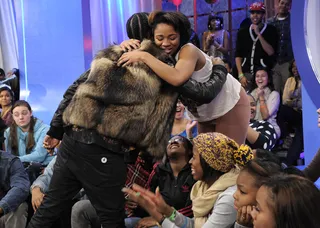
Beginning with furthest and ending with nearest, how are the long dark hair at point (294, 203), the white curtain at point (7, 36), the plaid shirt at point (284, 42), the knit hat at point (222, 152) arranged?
1. the white curtain at point (7, 36)
2. the plaid shirt at point (284, 42)
3. the knit hat at point (222, 152)
4. the long dark hair at point (294, 203)

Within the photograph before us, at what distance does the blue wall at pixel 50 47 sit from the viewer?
4621mm

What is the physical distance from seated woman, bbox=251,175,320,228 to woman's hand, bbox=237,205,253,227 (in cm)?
41

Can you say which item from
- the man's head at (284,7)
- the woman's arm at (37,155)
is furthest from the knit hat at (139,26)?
the man's head at (284,7)

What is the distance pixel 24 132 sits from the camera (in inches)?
178

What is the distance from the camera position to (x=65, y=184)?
261 centimetres

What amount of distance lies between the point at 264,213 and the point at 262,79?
3388 millimetres

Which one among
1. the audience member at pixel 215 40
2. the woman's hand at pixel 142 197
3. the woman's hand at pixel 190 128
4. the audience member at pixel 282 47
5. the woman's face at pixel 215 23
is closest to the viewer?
the woman's hand at pixel 142 197

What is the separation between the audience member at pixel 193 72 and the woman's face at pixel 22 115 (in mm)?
1998

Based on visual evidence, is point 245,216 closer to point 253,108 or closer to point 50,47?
point 253,108

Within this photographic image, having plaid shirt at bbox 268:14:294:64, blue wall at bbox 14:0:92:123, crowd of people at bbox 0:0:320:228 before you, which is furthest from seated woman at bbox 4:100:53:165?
plaid shirt at bbox 268:14:294:64

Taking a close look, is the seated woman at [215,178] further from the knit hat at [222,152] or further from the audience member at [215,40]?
the audience member at [215,40]

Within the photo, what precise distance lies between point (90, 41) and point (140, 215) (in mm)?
1779

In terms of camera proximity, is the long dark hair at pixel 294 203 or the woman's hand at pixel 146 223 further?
the woman's hand at pixel 146 223

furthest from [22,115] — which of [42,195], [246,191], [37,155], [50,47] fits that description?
[246,191]
